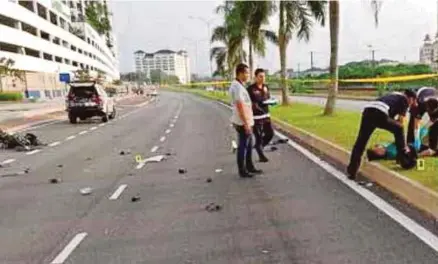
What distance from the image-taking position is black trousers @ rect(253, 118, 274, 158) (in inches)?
494

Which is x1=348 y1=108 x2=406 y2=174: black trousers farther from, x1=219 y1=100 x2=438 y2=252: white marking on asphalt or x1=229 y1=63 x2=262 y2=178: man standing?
x1=229 y1=63 x2=262 y2=178: man standing

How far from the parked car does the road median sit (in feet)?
41.3

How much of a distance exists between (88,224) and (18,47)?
69.8 m

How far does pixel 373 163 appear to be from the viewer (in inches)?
391

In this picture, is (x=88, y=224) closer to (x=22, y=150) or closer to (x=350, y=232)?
(x=350, y=232)

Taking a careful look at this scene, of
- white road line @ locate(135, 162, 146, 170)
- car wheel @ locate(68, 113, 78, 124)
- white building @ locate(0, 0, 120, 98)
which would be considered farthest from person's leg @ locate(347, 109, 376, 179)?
white building @ locate(0, 0, 120, 98)

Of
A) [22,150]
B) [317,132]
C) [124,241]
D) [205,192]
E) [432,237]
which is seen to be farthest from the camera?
[22,150]

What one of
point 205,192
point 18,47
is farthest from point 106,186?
point 18,47

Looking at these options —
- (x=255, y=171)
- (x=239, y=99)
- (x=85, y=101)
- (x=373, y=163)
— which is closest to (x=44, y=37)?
(x=85, y=101)

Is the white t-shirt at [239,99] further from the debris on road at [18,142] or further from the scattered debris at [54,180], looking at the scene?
the debris on road at [18,142]

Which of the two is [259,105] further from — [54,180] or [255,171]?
[54,180]

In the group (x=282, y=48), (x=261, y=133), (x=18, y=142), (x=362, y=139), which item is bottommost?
(x=18, y=142)

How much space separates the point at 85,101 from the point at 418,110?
913 inches

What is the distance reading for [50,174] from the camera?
1232 centimetres
